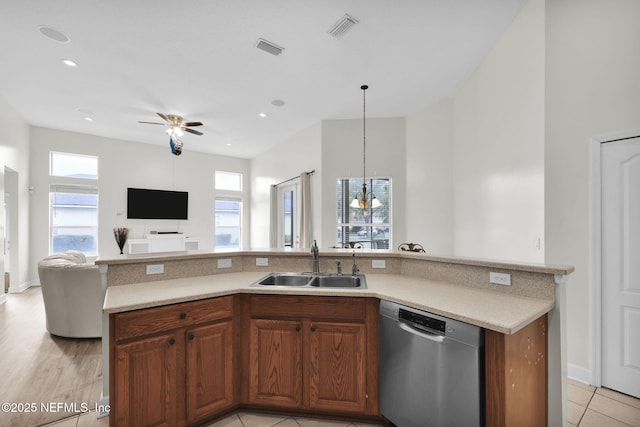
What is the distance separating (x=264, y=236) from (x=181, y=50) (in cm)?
477

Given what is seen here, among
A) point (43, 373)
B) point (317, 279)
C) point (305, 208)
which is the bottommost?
point (43, 373)

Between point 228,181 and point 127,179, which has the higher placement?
point 228,181

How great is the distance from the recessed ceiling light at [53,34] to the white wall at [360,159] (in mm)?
3501

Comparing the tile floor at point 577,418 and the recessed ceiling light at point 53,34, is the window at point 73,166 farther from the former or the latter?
the tile floor at point 577,418

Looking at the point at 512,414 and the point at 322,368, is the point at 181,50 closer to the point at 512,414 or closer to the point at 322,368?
the point at 322,368

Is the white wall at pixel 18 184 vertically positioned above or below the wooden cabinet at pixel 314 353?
above

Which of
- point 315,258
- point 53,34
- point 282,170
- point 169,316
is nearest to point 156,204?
point 282,170

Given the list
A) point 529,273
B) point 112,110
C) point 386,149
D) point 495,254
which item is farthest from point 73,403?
point 386,149

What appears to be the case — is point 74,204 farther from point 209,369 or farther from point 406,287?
point 406,287

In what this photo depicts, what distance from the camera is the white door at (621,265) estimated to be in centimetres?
221

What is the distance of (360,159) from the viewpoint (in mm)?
5137

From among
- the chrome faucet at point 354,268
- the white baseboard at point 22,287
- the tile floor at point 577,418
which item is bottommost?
the tile floor at point 577,418

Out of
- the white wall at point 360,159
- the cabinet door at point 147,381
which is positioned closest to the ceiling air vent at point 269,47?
the white wall at point 360,159

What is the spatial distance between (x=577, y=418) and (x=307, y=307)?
6.62ft
